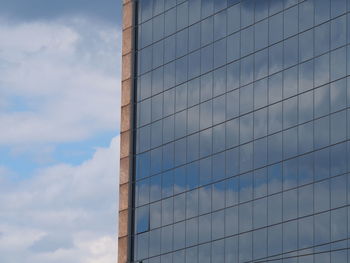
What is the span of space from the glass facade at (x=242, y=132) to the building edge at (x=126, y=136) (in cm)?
70

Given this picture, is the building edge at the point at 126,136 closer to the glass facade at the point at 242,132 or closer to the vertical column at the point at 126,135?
the vertical column at the point at 126,135

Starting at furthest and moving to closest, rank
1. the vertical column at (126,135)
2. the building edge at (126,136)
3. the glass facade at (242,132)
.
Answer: the vertical column at (126,135)
the building edge at (126,136)
the glass facade at (242,132)

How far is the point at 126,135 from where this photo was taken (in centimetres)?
11006

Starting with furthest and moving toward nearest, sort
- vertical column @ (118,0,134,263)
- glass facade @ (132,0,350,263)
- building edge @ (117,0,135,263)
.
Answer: vertical column @ (118,0,134,263) → building edge @ (117,0,135,263) → glass facade @ (132,0,350,263)

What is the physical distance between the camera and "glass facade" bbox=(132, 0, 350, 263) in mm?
91250

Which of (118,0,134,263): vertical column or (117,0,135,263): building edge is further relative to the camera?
(118,0,134,263): vertical column

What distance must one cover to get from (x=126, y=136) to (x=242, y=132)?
1397 centimetres

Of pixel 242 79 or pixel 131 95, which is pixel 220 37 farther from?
pixel 131 95

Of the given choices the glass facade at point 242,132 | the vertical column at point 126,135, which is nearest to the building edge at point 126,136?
the vertical column at point 126,135

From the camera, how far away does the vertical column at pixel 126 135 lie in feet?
356

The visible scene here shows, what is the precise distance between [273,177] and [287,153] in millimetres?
1926

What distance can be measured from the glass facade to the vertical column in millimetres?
794

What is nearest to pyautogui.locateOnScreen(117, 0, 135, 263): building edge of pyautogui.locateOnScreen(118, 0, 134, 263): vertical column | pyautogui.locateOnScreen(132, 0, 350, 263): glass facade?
pyautogui.locateOnScreen(118, 0, 134, 263): vertical column

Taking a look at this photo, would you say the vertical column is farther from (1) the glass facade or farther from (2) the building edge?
(1) the glass facade
